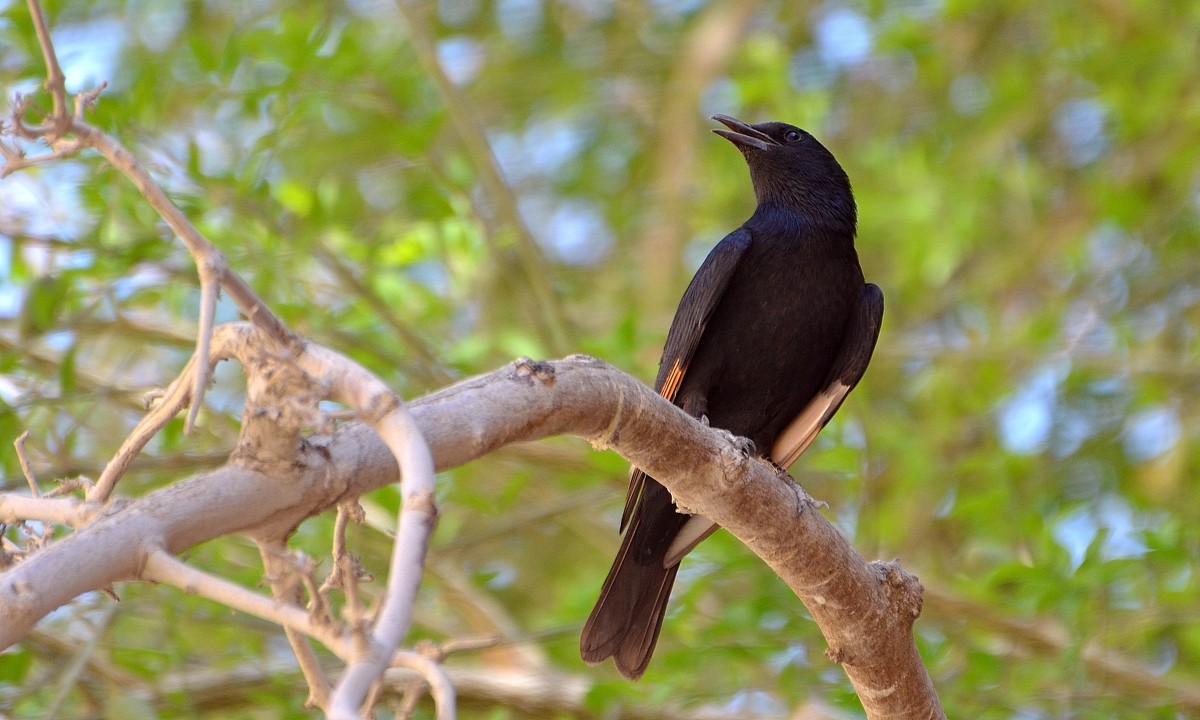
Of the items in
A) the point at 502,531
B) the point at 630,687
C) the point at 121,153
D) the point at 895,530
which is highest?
the point at 895,530

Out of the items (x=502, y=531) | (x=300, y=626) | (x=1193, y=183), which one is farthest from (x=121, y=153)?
(x=1193, y=183)

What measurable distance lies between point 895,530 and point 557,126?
11.3ft

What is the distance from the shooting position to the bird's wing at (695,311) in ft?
12.6

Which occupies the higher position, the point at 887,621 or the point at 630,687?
the point at 630,687

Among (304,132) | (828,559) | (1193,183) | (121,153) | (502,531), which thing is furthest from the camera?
(1193,183)

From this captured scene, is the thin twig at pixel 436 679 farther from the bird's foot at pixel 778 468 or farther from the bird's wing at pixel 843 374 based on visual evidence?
the bird's wing at pixel 843 374

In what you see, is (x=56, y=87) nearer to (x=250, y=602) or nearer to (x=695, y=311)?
(x=250, y=602)

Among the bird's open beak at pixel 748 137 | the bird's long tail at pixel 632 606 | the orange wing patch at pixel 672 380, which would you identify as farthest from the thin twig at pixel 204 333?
the bird's open beak at pixel 748 137

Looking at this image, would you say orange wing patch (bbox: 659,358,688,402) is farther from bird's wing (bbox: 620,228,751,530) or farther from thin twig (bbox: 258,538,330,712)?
thin twig (bbox: 258,538,330,712)

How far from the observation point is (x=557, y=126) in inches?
304

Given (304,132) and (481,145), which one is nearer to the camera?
(481,145)

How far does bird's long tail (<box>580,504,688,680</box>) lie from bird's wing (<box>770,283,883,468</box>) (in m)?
0.58

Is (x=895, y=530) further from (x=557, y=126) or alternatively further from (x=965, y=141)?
(x=557, y=126)

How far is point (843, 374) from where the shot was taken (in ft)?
13.6
